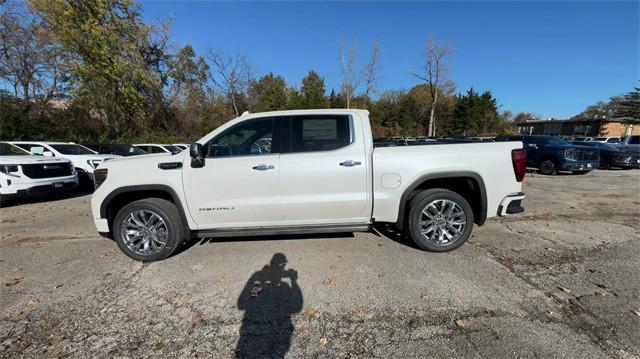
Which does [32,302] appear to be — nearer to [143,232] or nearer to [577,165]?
[143,232]

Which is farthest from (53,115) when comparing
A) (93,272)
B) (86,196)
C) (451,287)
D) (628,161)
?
(628,161)

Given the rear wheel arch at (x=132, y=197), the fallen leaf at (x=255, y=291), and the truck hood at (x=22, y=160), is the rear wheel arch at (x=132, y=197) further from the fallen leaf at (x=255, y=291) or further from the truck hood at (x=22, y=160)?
the truck hood at (x=22, y=160)

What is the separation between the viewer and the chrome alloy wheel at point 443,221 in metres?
3.87

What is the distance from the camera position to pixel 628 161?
1378 cm

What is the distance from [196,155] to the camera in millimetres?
3521

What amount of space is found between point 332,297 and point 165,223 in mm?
2352

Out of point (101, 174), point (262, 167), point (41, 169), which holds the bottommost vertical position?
point (41, 169)

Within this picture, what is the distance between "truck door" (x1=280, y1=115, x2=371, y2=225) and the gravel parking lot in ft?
2.06

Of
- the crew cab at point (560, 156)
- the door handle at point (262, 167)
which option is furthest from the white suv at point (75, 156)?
the crew cab at point (560, 156)

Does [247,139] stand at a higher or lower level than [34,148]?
higher

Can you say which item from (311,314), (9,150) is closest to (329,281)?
(311,314)

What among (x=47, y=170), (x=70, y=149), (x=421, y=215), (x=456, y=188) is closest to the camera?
(x=421, y=215)

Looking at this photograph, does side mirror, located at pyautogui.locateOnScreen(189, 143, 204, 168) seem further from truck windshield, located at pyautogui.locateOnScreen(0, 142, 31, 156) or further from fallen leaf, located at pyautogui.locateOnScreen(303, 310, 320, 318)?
truck windshield, located at pyautogui.locateOnScreen(0, 142, 31, 156)

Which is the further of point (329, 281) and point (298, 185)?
point (298, 185)
